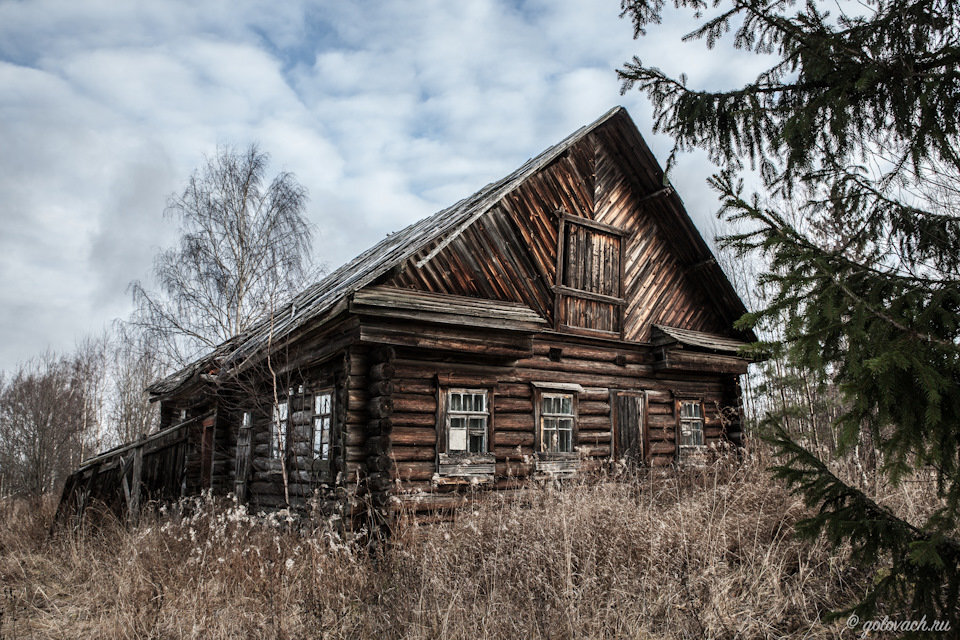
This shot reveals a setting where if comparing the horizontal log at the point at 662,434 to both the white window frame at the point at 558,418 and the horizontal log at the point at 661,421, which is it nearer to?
the horizontal log at the point at 661,421

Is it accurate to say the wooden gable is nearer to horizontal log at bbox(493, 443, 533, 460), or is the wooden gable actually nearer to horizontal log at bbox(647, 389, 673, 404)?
horizontal log at bbox(647, 389, 673, 404)

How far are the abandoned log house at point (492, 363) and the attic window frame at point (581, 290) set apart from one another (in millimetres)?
39

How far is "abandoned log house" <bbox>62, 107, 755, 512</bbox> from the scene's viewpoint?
8680mm

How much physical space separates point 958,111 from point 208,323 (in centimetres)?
1797

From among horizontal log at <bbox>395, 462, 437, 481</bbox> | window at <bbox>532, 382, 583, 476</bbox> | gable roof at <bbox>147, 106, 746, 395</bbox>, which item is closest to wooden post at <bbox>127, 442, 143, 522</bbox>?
gable roof at <bbox>147, 106, 746, 395</bbox>

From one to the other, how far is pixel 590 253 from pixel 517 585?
7.85m

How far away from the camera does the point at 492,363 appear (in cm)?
979

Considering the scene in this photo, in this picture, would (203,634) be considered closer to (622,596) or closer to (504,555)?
(504,555)

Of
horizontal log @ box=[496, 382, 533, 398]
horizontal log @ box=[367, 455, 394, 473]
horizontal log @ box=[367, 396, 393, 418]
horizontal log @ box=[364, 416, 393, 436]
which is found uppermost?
horizontal log @ box=[496, 382, 533, 398]

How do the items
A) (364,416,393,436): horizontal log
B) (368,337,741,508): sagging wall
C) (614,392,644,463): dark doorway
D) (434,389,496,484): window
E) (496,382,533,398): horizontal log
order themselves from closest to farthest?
(364,416,393,436): horizontal log → (368,337,741,508): sagging wall → (434,389,496,484): window → (496,382,533,398): horizontal log → (614,392,644,463): dark doorway

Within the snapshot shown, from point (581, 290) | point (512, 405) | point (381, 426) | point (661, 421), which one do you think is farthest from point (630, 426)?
point (381, 426)

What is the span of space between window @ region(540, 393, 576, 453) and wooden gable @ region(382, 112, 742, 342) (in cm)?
138

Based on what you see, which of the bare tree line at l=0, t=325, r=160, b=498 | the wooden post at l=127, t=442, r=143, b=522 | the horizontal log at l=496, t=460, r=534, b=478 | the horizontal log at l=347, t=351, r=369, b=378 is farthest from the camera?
the bare tree line at l=0, t=325, r=160, b=498

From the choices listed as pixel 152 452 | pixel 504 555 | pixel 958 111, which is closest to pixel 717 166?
pixel 958 111
